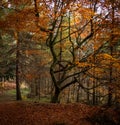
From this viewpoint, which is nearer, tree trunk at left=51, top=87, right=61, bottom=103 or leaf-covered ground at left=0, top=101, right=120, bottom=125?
leaf-covered ground at left=0, top=101, right=120, bottom=125

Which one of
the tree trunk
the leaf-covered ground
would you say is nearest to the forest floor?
the leaf-covered ground

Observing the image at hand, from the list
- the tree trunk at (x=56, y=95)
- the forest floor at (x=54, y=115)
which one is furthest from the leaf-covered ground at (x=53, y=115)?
the tree trunk at (x=56, y=95)

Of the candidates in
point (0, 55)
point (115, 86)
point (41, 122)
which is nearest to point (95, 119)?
point (115, 86)

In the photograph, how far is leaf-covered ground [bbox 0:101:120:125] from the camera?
41.2 ft

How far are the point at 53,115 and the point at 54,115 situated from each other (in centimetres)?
6

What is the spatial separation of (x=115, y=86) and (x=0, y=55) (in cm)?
1429

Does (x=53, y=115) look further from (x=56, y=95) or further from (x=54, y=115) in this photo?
(x=56, y=95)

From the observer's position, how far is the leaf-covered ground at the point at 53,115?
495 inches

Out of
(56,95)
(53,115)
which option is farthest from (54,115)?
(56,95)

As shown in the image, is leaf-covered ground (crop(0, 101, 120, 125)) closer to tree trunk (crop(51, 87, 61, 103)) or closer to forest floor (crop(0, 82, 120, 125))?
forest floor (crop(0, 82, 120, 125))

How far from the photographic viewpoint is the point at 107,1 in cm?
1355

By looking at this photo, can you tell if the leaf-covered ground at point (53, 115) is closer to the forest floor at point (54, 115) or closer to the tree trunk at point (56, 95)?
the forest floor at point (54, 115)

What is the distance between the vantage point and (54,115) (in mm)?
13484

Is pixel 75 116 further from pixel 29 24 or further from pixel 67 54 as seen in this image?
pixel 67 54
